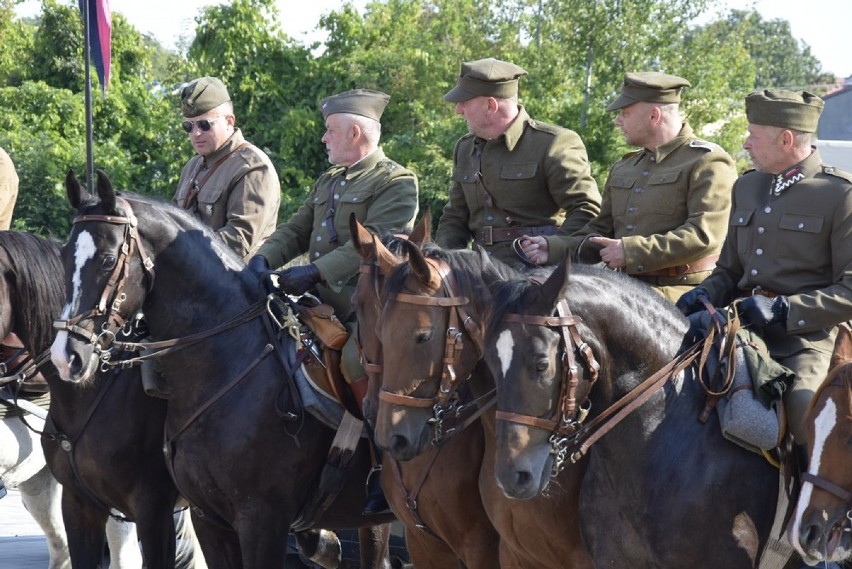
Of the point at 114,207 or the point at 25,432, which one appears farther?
the point at 25,432

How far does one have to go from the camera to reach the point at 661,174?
550 centimetres

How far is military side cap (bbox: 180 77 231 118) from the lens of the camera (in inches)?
276

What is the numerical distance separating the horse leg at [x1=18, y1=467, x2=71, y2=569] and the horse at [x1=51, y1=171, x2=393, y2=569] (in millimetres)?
1933

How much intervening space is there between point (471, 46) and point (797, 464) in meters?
18.2

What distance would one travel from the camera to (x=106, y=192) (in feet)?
17.4

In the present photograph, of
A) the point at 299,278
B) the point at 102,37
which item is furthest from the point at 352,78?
the point at 299,278

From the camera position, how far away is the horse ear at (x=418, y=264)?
445 cm

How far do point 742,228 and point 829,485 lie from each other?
1470 mm

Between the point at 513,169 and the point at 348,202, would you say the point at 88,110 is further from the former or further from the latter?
the point at 513,169

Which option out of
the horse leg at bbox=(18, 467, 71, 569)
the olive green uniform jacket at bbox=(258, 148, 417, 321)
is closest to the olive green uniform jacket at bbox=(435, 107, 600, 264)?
the olive green uniform jacket at bbox=(258, 148, 417, 321)

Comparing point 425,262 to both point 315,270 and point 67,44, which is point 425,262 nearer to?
point 315,270

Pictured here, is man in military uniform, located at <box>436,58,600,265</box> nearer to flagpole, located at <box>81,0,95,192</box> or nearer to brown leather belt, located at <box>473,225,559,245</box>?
brown leather belt, located at <box>473,225,559,245</box>

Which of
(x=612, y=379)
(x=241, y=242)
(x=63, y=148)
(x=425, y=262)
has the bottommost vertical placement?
(x=63, y=148)

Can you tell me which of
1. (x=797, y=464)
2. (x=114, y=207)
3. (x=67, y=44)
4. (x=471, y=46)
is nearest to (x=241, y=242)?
(x=114, y=207)
